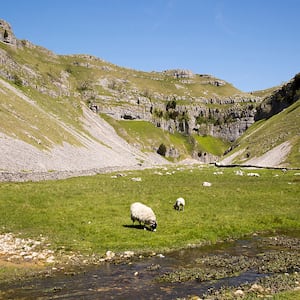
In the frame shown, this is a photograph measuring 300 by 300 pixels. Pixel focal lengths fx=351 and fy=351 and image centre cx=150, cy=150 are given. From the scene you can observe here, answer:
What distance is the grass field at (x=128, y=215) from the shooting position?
29609mm

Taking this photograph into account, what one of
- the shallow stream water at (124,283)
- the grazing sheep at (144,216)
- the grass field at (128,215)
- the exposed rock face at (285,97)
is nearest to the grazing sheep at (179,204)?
the grass field at (128,215)

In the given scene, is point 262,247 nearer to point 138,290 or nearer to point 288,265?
point 288,265

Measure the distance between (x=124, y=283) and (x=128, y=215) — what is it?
699 inches

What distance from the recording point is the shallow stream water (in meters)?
18.5

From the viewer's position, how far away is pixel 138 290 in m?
19.1

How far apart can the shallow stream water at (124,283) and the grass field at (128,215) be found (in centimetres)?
347

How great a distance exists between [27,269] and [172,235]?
1279 centimetres

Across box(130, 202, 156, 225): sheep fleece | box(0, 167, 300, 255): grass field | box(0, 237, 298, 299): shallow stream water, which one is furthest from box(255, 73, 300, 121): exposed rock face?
box(0, 237, 298, 299): shallow stream water

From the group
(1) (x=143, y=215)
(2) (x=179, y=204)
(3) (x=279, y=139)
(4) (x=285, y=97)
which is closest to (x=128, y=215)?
(1) (x=143, y=215)

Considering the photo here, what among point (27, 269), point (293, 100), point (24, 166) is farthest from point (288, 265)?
point (293, 100)

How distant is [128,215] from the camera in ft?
125

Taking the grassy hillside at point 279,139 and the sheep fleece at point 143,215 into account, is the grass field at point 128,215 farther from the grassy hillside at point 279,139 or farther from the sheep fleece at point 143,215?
the grassy hillside at point 279,139

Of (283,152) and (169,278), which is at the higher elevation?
(283,152)

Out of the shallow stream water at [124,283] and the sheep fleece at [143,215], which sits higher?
the sheep fleece at [143,215]
